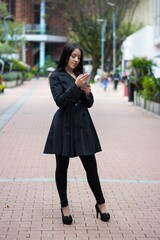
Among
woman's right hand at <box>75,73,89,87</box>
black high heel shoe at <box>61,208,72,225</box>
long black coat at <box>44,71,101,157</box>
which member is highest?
woman's right hand at <box>75,73,89,87</box>

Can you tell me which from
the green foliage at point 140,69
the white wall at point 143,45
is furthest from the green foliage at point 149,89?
the white wall at point 143,45

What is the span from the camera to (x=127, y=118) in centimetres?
1881

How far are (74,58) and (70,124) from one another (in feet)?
1.99

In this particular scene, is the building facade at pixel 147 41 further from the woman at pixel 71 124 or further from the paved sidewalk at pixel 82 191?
the woman at pixel 71 124

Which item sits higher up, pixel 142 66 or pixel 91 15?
pixel 91 15

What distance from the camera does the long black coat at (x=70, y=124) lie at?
5496mm

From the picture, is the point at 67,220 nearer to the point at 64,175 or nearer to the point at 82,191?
the point at 64,175

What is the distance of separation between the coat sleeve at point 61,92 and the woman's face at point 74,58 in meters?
0.17

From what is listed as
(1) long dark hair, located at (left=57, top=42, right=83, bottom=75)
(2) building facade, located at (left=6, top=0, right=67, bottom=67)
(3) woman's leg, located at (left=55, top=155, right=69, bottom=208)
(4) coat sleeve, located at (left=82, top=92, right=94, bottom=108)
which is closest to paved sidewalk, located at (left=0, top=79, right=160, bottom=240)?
(3) woman's leg, located at (left=55, top=155, right=69, bottom=208)

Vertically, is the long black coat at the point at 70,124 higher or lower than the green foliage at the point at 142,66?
higher

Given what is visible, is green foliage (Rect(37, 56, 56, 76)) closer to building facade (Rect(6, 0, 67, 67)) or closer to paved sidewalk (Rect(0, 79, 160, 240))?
building facade (Rect(6, 0, 67, 67))

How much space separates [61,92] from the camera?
5.52m

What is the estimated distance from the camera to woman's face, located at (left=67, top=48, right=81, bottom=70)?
5.54 meters

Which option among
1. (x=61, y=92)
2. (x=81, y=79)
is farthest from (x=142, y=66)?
(x=81, y=79)
